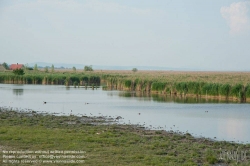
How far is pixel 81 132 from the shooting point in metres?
17.7

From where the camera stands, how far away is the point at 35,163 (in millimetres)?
11766

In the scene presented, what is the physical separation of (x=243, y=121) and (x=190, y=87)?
857 inches

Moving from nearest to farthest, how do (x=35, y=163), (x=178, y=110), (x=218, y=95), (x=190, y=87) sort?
(x=35, y=163) → (x=178, y=110) → (x=218, y=95) → (x=190, y=87)

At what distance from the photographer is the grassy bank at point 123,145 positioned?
12.7 meters

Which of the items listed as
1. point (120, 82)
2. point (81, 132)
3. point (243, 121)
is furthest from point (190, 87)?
point (81, 132)

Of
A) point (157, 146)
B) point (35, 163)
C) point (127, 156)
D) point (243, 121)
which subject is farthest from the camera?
point (243, 121)

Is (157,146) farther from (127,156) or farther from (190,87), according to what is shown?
(190,87)

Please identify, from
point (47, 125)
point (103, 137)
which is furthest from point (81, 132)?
point (47, 125)

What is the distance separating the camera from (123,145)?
14930mm

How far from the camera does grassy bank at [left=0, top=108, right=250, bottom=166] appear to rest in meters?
12.7

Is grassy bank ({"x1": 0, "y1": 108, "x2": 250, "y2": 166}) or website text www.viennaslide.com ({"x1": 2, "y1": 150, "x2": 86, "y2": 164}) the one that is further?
grassy bank ({"x1": 0, "y1": 108, "x2": 250, "y2": 166})

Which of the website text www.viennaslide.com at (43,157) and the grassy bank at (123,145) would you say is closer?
the website text www.viennaslide.com at (43,157)

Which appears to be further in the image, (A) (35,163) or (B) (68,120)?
(B) (68,120)

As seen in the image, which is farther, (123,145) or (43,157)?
(123,145)
